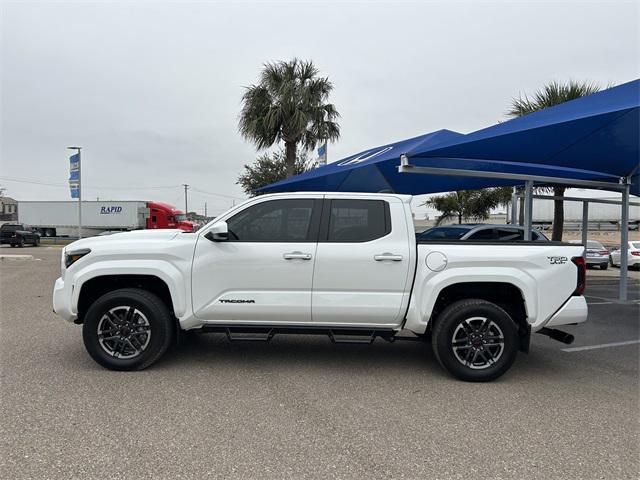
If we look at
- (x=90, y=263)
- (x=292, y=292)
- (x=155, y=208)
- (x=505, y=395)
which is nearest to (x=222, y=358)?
(x=292, y=292)

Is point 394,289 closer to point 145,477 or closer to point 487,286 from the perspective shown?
point 487,286

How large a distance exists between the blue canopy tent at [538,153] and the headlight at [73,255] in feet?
16.4

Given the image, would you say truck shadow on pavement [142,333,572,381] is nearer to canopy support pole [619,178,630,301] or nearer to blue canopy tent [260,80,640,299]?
blue canopy tent [260,80,640,299]

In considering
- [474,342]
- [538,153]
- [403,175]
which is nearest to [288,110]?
[403,175]

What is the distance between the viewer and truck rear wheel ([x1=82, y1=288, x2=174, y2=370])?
4652mm

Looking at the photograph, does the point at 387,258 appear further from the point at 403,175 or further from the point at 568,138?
the point at 403,175

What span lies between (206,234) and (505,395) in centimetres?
326

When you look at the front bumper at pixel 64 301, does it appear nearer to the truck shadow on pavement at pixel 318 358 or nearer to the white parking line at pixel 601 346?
the truck shadow on pavement at pixel 318 358

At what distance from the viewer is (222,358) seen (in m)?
5.24

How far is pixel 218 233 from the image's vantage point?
14.8 ft

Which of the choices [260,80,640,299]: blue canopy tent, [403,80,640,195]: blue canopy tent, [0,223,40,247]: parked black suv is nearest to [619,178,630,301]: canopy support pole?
[260,80,640,299]: blue canopy tent

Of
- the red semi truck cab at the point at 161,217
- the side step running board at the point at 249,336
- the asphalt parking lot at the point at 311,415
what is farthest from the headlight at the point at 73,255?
the red semi truck cab at the point at 161,217

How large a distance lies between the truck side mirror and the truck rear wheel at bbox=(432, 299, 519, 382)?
2294 millimetres

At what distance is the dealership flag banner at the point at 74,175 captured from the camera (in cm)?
2655
